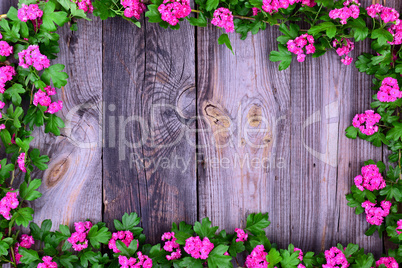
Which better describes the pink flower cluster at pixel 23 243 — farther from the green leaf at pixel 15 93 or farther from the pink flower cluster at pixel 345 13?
the pink flower cluster at pixel 345 13

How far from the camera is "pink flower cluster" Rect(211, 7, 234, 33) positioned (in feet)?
4.88

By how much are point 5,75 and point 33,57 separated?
19 centimetres

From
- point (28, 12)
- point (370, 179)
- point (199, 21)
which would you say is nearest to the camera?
point (28, 12)

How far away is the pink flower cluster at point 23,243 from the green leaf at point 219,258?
95cm

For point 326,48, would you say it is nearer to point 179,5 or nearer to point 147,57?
point 179,5

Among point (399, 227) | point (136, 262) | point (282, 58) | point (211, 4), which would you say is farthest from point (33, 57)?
point (399, 227)

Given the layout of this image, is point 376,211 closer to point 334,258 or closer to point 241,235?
point 334,258

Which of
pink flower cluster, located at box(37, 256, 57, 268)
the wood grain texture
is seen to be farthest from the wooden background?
pink flower cluster, located at box(37, 256, 57, 268)

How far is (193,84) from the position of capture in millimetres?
1665

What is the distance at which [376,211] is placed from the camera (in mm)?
1619

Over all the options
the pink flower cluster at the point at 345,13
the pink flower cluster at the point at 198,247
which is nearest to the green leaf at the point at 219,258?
the pink flower cluster at the point at 198,247

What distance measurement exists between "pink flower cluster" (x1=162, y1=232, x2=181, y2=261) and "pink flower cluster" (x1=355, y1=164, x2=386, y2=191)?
102 centimetres

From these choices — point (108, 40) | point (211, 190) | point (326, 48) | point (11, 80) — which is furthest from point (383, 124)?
point (11, 80)

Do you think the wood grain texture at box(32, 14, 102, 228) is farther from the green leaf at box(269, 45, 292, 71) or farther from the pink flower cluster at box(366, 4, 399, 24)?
the pink flower cluster at box(366, 4, 399, 24)
